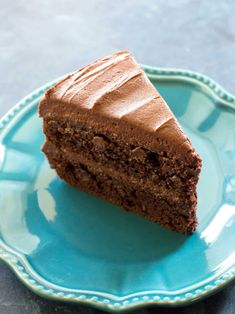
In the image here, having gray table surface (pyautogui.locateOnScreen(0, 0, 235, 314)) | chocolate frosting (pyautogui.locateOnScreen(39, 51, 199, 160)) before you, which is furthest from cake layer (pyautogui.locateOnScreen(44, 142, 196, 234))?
gray table surface (pyautogui.locateOnScreen(0, 0, 235, 314))

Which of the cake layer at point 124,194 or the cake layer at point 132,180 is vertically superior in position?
the cake layer at point 132,180

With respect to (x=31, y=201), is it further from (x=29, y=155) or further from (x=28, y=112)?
(x=28, y=112)

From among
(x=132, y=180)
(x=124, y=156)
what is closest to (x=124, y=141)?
A: (x=124, y=156)

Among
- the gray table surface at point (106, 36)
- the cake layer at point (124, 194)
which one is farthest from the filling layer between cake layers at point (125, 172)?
the gray table surface at point (106, 36)

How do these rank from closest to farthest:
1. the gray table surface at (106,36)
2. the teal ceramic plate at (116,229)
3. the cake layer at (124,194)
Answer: the teal ceramic plate at (116,229) < the cake layer at (124,194) < the gray table surface at (106,36)

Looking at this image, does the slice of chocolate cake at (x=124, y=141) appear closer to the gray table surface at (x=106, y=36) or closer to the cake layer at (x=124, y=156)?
the cake layer at (x=124, y=156)

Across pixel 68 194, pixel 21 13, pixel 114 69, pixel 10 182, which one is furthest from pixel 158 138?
pixel 21 13

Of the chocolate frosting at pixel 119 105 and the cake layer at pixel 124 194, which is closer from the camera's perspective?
the chocolate frosting at pixel 119 105

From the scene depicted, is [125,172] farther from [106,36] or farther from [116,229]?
[106,36]
